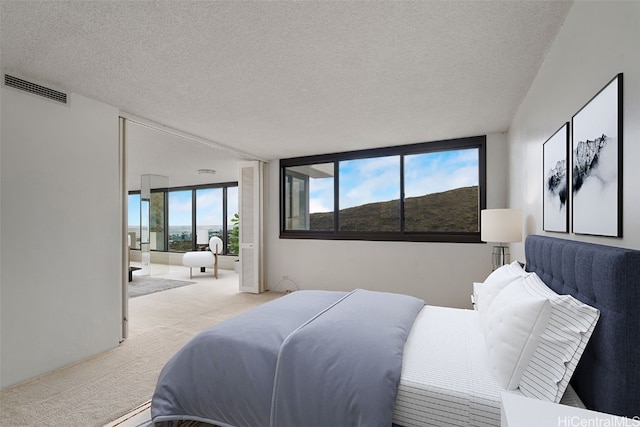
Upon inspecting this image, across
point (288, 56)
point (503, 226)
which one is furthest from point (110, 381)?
point (503, 226)

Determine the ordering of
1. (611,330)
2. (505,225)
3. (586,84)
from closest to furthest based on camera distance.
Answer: (611,330), (586,84), (505,225)

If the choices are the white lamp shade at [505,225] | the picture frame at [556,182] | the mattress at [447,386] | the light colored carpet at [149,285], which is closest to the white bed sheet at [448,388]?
the mattress at [447,386]

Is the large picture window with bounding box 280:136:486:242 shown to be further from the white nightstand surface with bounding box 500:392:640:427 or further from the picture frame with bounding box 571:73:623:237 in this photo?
the white nightstand surface with bounding box 500:392:640:427

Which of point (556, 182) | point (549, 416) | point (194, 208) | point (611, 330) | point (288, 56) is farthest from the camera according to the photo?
point (194, 208)

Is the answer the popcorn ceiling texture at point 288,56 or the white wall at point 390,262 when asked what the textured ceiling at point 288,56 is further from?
the white wall at point 390,262

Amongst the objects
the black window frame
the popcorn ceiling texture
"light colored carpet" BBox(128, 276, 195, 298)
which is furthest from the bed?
the black window frame

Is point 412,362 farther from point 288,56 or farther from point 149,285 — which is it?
point 149,285

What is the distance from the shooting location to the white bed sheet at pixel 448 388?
133 centimetres

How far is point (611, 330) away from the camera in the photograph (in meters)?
1.12

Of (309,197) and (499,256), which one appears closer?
(499,256)

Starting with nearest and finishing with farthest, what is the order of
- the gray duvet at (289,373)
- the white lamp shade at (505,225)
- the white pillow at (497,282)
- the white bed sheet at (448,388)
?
the white bed sheet at (448,388), the gray duvet at (289,373), the white pillow at (497,282), the white lamp shade at (505,225)

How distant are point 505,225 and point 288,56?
2406mm

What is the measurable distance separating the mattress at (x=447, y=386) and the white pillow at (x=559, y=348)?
6.1 inches

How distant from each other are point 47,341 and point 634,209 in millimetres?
3917
